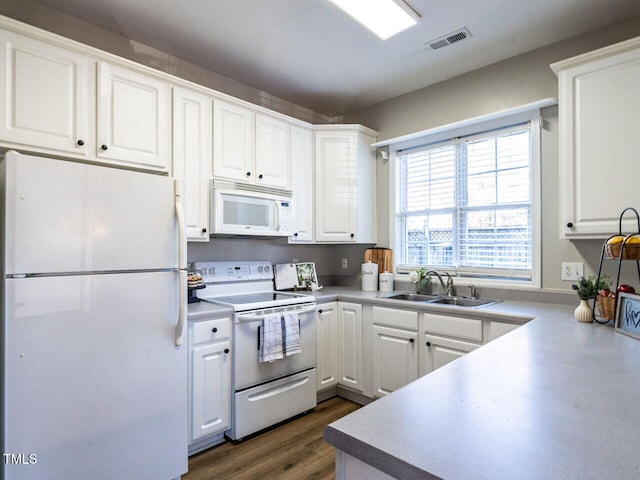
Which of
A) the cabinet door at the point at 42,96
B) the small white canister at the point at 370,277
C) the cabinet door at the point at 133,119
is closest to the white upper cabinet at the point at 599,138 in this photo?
the small white canister at the point at 370,277

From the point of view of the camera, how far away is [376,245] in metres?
3.54

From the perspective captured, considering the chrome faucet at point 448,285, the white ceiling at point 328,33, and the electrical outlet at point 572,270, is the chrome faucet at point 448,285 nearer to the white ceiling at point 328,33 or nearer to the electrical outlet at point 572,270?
the electrical outlet at point 572,270

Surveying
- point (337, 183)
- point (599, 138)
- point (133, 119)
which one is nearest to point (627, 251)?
point (599, 138)

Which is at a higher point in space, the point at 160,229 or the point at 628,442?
the point at 160,229

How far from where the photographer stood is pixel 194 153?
8.18 feet

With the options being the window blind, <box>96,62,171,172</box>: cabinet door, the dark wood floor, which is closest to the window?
the window blind

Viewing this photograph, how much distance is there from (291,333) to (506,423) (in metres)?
1.88

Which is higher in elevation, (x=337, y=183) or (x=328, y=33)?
(x=328, y=33)

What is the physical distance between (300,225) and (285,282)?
0.55 meters

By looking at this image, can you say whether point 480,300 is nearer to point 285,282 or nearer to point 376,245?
point 376,245

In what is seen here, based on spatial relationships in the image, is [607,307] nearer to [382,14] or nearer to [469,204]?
[469,204]

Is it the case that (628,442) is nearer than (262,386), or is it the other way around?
(628,442)

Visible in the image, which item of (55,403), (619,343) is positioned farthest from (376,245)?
(55,403)

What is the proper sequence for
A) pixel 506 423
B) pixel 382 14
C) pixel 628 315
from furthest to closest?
pixel 382 14 → pixel 628 315 → pixel 506 423
